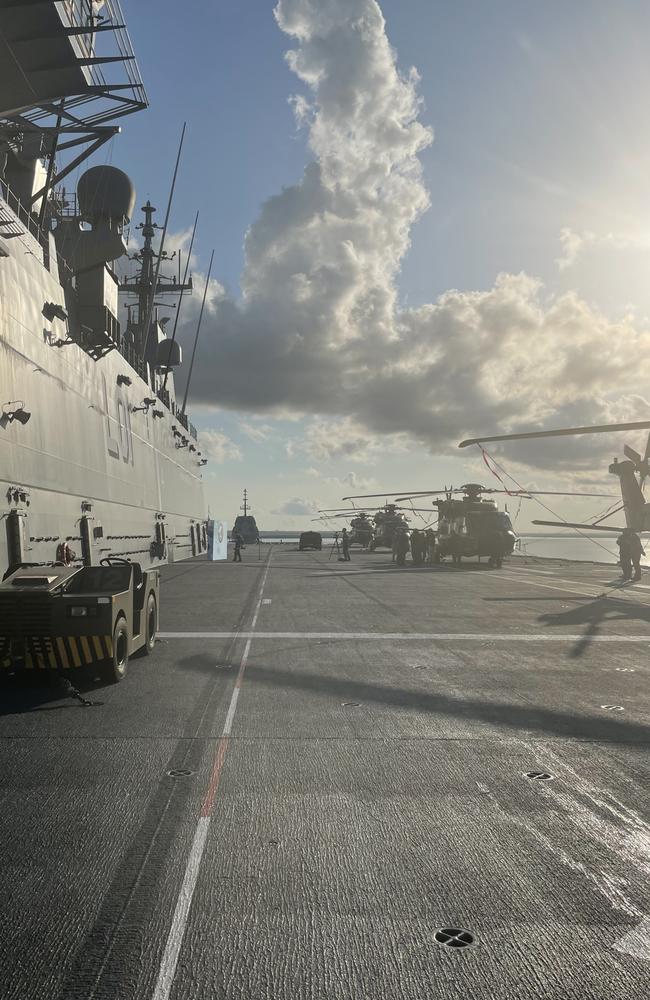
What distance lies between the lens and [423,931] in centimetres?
364

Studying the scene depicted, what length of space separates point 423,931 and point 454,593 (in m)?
19.8

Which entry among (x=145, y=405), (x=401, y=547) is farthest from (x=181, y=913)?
(x=401, y=547)

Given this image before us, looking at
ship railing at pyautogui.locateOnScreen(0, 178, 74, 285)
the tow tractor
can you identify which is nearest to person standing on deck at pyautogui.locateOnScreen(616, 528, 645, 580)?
ship railing at pyautogui.locateOnScreen(0, 178, 74, 285)

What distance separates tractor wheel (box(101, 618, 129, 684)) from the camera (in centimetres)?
957

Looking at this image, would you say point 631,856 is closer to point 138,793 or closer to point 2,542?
point 138,793

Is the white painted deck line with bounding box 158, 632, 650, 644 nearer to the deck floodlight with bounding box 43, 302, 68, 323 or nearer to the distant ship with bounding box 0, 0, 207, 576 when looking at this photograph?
the distant ship with bounding box 0, 0, 207, 576

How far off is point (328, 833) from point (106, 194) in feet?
102

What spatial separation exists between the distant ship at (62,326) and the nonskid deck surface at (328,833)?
783 centimetres

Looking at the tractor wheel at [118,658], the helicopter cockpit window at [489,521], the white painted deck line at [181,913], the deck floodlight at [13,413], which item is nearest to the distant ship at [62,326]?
the deck floodlight at [13,413]

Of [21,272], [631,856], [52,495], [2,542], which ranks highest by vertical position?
[21,272]

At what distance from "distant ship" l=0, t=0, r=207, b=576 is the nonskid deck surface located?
7.83 meters

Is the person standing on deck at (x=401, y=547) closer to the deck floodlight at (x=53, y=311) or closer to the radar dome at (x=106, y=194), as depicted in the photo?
the radar dome at (x=106, y=194)

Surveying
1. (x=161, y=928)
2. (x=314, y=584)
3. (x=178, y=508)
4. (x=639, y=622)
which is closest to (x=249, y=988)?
(x=161, y=928)

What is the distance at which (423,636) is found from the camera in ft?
45.9
